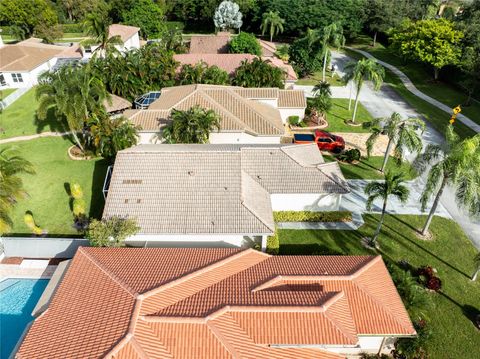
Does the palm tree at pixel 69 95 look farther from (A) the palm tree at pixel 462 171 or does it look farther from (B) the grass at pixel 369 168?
(A) the palm tree at pixel 462 171

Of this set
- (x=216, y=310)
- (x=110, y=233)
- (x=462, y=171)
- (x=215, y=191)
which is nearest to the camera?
(x=216, y=310)

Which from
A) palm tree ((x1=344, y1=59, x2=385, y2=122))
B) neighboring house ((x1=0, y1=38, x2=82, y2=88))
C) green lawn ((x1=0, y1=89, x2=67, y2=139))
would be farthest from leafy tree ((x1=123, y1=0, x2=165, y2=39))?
palm tree ((x1=344, y1=59, x2=385, y2=122))

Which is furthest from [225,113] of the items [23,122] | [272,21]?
[272,21]

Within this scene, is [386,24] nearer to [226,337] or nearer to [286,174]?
[286,174]

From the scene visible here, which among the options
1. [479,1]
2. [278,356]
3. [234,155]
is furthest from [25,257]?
[479,1]

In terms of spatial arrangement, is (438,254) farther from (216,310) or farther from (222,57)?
(222,57)

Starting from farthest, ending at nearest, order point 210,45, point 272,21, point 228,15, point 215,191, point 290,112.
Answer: point 228,15
point 272,21
point 210,45
point 290,112
point 215,191
